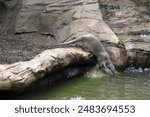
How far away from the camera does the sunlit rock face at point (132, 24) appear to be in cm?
1045

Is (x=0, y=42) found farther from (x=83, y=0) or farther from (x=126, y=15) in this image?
(x=126, y=15)

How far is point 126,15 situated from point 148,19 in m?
0.67

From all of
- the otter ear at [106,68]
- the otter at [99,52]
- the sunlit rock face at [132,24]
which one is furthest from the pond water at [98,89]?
the sunlit rock face at [132,24]

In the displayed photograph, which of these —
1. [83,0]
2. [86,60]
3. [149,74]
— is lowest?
[149,74]

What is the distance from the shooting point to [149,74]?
9.92 metres

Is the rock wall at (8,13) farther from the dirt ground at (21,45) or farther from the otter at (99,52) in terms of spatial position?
the otter at (99,52)

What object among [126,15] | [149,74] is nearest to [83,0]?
[126,15]

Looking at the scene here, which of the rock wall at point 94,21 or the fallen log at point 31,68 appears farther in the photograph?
the rock wall at point 94,21

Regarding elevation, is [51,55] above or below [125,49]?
above

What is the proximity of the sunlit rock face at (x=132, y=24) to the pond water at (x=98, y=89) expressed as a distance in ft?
3.42

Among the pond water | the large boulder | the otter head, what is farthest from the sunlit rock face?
the pond water

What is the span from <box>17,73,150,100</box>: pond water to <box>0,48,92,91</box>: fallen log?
385mm

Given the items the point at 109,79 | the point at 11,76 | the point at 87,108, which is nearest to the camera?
the point at 87,108

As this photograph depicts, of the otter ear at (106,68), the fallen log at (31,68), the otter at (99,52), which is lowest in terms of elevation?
the otter ear at (106,68)
